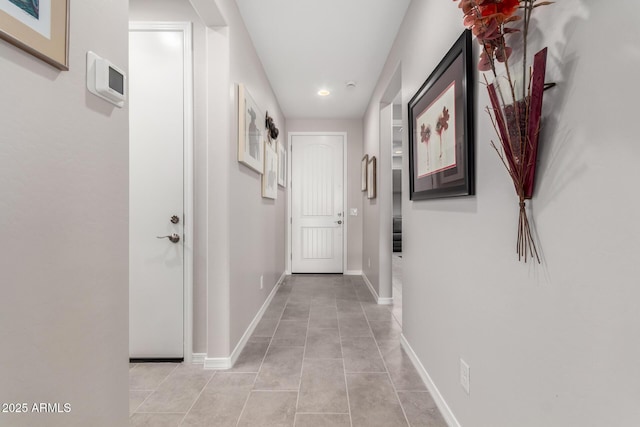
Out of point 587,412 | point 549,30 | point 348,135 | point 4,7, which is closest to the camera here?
point 4,7

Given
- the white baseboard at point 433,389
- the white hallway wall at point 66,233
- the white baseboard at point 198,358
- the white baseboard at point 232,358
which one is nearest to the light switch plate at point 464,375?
the white baseboard at point 433,389

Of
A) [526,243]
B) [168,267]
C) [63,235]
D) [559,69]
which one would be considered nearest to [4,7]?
[63,235]

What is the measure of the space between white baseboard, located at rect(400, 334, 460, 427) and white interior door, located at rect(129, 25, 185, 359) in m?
1.63

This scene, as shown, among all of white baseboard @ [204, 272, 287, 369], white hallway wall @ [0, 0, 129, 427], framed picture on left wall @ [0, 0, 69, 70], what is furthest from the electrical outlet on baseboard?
framed picture on left wall @ [0, 0, 69, 70]

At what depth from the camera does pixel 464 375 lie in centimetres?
135

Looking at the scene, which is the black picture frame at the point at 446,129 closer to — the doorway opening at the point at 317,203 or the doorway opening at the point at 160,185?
the doorway opening at the point at 160,185

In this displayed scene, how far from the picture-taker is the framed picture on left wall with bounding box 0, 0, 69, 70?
0.59m

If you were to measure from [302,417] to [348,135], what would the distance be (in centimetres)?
421

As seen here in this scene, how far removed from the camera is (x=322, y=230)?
5.05m

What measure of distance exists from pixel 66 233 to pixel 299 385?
156cm

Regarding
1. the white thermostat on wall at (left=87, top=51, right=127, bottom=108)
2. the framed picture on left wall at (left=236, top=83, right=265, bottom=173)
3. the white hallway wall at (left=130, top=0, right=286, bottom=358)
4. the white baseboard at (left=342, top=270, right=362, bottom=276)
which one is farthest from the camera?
the white baseboard at (left=342, top=270, right=362, bottom=276)

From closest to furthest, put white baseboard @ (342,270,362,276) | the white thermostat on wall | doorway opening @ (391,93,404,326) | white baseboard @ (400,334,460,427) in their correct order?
the white thermostat on wall, white baseboard @ (400,334,460,427), doorway opening @ (391,93,404,326), white baseboard @ (342,270,362,276)

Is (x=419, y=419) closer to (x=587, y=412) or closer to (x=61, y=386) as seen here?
(x=587, y=412)

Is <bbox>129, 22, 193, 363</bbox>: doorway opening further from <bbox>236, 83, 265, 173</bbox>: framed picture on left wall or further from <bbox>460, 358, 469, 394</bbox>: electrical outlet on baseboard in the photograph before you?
<bbox>460, 358, 469, 394</bbox>: electrical outlet on baseboard
